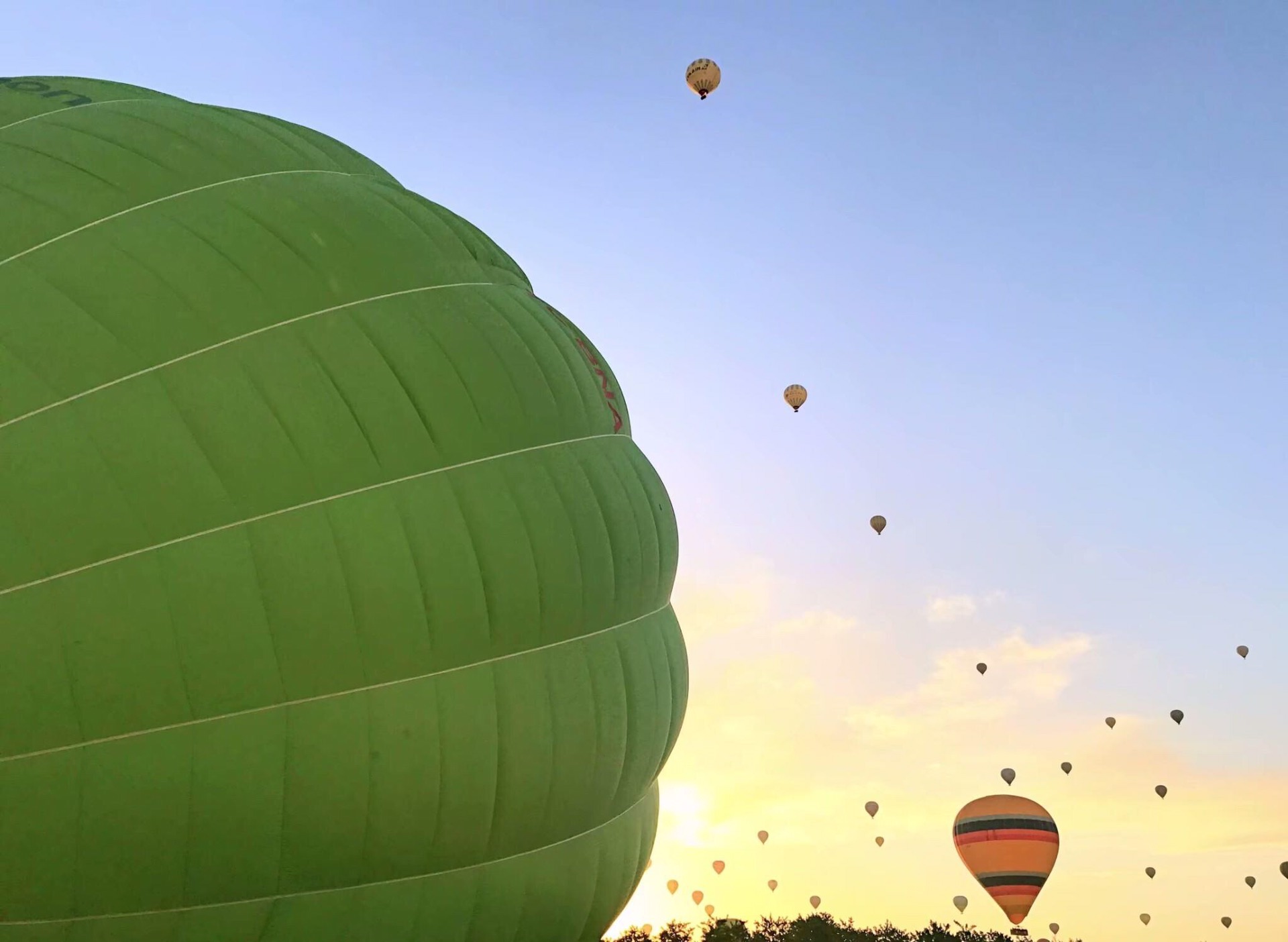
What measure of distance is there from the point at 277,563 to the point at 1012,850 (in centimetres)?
2311

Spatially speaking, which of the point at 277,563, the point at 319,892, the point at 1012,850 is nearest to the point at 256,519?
the point at 277,563

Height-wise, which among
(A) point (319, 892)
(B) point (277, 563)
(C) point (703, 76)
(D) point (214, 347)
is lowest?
(A) point (319, 892)

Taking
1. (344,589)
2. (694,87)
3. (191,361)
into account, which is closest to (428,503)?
(344,589)

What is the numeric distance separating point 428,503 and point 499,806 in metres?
1.94

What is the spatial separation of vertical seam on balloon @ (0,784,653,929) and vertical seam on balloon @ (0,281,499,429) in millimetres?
2523

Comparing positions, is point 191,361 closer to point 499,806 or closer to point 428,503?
point 428,503

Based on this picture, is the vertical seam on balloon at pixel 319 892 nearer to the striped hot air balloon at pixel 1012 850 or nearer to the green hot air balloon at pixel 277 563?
the green hot air balloon at pixel 277 563

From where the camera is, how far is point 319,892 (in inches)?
279

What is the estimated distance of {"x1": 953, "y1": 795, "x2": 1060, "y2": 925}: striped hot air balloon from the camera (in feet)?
86.3

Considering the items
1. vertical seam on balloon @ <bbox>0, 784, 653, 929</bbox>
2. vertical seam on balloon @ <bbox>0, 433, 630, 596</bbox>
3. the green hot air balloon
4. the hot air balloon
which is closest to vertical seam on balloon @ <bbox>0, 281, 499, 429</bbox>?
the green hot air balloon

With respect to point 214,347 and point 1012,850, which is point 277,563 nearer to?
point 214,347

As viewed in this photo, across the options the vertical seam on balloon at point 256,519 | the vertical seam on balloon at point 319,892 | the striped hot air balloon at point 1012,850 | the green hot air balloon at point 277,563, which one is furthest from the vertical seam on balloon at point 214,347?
the striped hot air balloon at point 1012,850

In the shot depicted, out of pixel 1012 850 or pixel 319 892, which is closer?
pixel 319 892

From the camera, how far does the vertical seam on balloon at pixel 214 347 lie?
21.3ft
